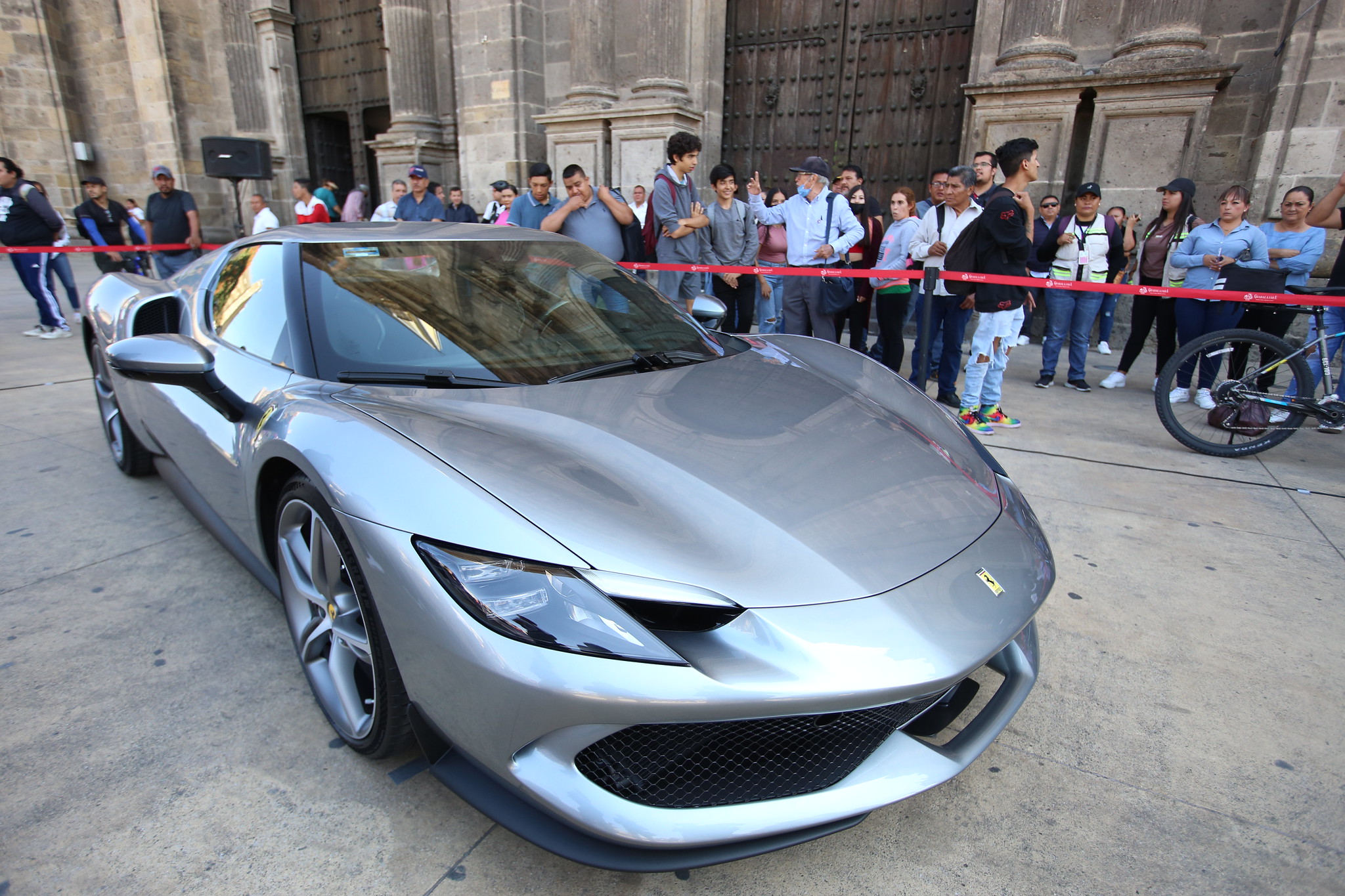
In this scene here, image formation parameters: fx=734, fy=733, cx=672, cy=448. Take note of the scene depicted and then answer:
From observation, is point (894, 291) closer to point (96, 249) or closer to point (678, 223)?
point (678, 223)

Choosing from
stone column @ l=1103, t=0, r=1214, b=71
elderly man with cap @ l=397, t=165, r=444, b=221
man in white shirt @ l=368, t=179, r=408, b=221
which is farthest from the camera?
man in white shirt @ l=368, t=179, r=408, b=221

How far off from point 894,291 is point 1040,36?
13.7ft

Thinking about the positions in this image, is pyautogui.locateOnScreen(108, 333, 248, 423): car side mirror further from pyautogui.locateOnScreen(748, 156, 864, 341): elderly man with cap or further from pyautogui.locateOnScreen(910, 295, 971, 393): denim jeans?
pyautogui.locateOnScreen(910, 295, 971, 393): denim jeans

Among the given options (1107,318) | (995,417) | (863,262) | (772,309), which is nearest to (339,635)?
(995,417)

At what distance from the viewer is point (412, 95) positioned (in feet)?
37.9

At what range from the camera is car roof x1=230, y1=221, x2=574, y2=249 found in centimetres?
247

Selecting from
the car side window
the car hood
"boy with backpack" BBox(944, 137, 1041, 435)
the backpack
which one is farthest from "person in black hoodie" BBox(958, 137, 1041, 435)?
the car side window

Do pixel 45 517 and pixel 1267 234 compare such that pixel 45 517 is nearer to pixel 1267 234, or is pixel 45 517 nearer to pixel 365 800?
pixel 365 800

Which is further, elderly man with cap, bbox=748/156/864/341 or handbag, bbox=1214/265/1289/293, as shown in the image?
elderly man with cap, bbox=748/156/864/341

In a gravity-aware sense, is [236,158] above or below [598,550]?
above

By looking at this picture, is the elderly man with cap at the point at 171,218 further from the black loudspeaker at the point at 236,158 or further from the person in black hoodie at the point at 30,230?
the black loudspeaker at the point at 236,158

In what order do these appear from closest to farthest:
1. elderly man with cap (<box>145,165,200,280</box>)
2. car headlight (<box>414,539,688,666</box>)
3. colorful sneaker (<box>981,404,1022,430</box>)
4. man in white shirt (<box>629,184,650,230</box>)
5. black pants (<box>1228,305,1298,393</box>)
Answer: car headlight (<box>414,539,688,666</box>) → colorful sneaker (<box>981,404,1022,430</box>) → black pants (<box>1228,305,1298,393</box>) → elderly man with cap (<box>145,165,200,280</box>) → man in white shirt (<box>629,184,650,230</box>)

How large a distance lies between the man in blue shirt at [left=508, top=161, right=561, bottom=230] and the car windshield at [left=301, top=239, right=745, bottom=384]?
11.7 feet

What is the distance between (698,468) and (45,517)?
125 inches
